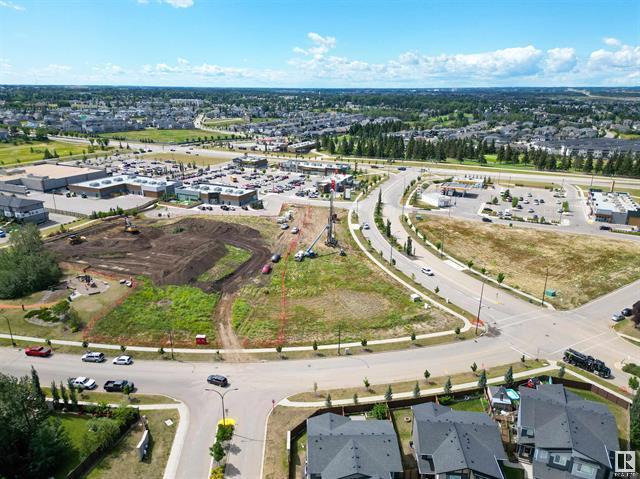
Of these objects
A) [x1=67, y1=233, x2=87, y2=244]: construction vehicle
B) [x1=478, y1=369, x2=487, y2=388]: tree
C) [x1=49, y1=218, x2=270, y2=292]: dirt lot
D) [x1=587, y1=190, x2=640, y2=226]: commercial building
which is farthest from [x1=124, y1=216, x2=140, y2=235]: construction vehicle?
[x1=587, y1=190, x2=640, y2=226]: commercial building

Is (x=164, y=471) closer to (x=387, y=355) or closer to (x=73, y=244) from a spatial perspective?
(x=387, y=355)

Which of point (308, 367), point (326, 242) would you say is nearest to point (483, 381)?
point (308, 367)

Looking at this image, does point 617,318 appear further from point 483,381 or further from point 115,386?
point 115,386

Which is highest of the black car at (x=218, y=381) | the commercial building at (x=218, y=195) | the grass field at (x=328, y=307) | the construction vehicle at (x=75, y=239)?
the commercial building at (x=218, y=195)

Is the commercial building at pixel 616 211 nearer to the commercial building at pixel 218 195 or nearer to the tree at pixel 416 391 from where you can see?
the tree at pixel 416 391

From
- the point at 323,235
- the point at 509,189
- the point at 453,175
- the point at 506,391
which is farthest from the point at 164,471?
the point at 453,175

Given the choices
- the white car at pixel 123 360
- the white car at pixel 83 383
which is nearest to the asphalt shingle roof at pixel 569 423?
the white car at pixel 123 360
